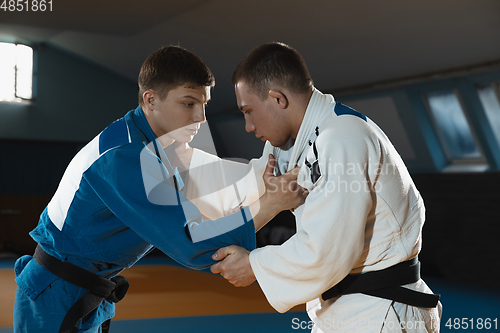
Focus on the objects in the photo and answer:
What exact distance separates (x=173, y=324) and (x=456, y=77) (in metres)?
5.73

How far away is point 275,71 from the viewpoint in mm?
1669

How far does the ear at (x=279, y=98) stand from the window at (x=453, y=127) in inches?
279

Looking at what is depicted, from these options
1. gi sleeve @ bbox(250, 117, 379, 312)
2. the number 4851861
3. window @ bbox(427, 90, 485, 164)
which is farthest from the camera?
the number 4851861

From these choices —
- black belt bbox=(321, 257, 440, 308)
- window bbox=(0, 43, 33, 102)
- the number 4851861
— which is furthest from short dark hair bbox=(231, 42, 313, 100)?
window bbox=(0, 43, 33, 102)

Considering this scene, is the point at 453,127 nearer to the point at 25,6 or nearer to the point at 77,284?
the point at 77,284

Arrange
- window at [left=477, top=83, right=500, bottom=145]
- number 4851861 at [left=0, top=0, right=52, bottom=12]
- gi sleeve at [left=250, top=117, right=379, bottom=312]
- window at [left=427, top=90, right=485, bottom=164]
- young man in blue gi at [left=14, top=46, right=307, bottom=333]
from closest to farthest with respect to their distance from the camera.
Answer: gi sleeve at [left=250, top=117, right=379, bottom=312], young man in blue gi at [left=14, top=46, right=307, bottom=333], window at [left=477, top=83, right=500, bottom=145], window at [left=427, top=90, right=485, bottom=164], number 4851861 at [left=0, top=0, right=52, bottom=12]

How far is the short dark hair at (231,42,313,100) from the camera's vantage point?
167 cm

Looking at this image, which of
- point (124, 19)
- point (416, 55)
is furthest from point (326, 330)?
point (124, 19)

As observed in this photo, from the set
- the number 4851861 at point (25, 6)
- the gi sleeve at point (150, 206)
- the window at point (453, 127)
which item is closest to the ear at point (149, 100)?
the gi sleeve at point (150, 206)

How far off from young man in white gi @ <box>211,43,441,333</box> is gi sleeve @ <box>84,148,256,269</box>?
0.26ft

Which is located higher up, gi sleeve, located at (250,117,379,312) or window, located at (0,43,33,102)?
window, located at (0,43,33,102)

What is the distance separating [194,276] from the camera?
332 inches

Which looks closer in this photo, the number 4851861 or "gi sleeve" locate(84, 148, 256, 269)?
"gi sleeve" locate(84, 148, 256, 269)

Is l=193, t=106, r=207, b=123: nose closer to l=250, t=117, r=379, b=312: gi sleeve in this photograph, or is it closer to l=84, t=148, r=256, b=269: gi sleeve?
l=84, t=148, r=256, b=269: gi sleeve
